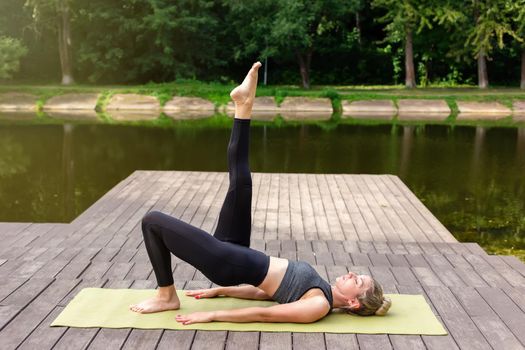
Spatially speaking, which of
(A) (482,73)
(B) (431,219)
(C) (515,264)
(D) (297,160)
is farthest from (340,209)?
(A) (482,73)

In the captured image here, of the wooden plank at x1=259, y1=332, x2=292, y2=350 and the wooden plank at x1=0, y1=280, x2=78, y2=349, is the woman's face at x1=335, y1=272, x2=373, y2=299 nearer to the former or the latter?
the wooden plank at x1=259, y1=332, x2=292, y2=350

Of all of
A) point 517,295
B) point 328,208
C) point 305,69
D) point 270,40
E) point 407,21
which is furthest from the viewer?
point 305,69

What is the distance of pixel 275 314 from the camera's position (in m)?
3.53

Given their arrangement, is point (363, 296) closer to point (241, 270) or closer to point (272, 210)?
point (241, 270)

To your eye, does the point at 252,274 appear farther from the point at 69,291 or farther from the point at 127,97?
the point at 127,97

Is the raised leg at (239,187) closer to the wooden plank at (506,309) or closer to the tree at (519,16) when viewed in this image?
the wooden plank at (506,309)

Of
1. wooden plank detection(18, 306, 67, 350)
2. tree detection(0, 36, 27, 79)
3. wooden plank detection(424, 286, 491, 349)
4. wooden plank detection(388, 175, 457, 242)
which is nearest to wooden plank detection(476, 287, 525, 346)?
wooden plank detection(424, 286, 491, 349)

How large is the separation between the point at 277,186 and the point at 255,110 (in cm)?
1578

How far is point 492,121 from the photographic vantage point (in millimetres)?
21688

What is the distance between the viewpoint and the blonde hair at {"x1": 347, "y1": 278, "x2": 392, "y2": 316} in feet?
11.8

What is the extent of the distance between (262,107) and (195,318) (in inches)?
844

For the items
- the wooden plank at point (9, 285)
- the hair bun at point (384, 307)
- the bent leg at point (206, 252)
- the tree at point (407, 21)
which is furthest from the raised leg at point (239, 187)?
the tree at point (407, 21)

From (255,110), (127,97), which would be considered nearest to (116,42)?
(127,97)

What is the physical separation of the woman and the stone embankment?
19.6 metres
